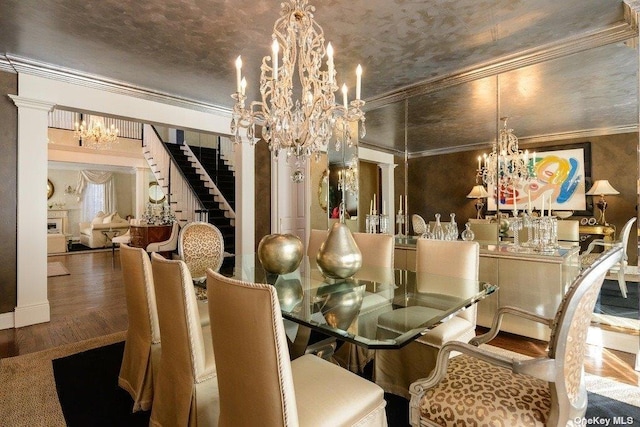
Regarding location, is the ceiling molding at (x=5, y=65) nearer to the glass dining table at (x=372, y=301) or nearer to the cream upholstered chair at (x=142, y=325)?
the cream upholstered chair at (x=142, y=325)

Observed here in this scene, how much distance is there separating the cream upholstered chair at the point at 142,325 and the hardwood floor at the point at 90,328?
4.80 feet

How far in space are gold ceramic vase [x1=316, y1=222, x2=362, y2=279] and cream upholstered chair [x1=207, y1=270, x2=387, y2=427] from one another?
797 mm

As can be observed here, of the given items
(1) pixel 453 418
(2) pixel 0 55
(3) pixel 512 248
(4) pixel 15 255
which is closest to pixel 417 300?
(1) pixel 453 418

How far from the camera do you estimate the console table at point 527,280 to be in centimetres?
256

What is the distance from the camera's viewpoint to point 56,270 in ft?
19.1

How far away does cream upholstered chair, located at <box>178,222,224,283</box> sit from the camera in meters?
2.76

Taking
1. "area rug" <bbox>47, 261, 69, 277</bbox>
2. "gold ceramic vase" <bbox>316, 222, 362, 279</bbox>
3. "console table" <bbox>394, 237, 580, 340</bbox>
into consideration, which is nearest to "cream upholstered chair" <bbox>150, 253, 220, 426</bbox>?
"gold ceramic vase" <bbox>316, 222, 362, 279</bbox>

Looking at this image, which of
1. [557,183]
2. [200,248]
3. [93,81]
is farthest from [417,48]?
[93,81]

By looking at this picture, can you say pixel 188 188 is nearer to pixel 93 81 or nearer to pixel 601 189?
pixel 93 81

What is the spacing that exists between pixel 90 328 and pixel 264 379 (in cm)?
Answer: 307

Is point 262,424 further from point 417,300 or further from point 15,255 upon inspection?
point 15,255

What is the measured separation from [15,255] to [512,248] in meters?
4.76

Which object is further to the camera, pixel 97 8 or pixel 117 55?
pixel 117 55

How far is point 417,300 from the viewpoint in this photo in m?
1.74
